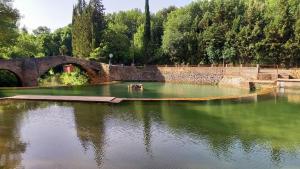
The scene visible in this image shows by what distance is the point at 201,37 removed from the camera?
196ft

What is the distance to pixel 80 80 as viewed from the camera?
54906 mm

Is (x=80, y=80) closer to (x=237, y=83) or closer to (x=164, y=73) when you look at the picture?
(x=164, y=73)

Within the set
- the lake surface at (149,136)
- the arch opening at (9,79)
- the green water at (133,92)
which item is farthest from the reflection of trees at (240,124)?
the arch opening at (9,79)

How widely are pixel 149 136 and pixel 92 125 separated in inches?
157

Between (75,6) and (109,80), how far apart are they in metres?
21.7

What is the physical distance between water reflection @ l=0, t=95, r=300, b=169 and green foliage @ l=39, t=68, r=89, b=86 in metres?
26.1

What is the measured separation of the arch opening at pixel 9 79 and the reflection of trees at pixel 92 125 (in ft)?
76.5

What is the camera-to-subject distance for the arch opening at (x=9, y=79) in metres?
48.3

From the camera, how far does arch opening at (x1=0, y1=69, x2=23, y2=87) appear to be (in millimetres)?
48278

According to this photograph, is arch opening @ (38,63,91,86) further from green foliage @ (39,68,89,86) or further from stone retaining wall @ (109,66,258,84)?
stone retaining wall @ (109,66,258,84)

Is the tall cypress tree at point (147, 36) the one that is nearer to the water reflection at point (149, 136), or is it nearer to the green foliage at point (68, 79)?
the green foliage at point (68, 79)

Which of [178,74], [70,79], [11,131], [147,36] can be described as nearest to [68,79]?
[70,79]

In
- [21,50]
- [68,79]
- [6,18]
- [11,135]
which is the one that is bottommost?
[11,135]

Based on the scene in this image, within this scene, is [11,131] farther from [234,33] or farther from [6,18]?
[234,33]
